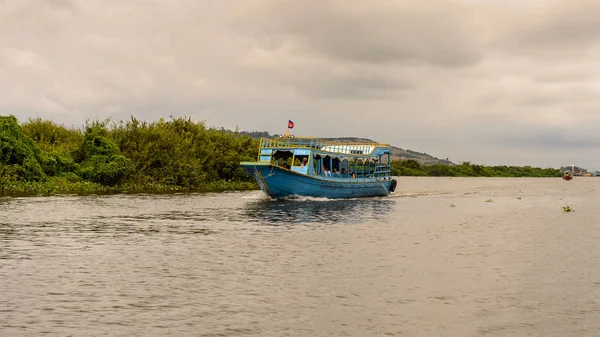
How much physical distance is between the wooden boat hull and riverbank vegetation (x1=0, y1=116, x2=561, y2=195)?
68.8 ft

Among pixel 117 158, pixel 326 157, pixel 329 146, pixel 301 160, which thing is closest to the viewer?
pixel 301 160

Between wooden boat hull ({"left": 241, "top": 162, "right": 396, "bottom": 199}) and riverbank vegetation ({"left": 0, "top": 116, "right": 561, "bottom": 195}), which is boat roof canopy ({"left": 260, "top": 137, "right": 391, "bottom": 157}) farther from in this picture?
riverbank vegetation ({"left": 0, "top": 116, "right": 561, "bottom": 195})

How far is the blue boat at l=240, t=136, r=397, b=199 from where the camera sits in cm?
5584

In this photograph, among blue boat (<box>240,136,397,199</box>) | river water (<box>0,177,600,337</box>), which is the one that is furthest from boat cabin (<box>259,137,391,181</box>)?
river water (<box>0,177,600,337</box>)

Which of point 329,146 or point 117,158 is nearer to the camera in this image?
point 329,146

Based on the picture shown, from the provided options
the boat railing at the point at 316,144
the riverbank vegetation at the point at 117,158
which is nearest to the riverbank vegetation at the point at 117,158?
the riverbank vegetation at the point at 117,158

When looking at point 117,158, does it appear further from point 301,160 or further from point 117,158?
point 301,160

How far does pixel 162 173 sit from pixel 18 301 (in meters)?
64.0

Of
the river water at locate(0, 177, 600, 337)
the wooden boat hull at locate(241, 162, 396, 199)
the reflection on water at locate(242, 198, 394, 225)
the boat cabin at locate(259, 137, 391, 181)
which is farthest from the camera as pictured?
the boat cabin at locate(259, 137, 391, 181)

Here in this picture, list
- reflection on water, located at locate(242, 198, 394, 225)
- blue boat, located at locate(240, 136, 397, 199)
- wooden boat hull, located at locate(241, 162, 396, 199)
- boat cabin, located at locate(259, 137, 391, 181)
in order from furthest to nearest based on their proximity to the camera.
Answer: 1. boat cabin, located at locate(259, 137, 391, 181)
2. blue boat, located at locate(240, 136, 397, 199)
3. wooden boat hull, located at locate(241, 162, 396, 199)
4. reflection on water, located at locate(242, 198, 394, 225)

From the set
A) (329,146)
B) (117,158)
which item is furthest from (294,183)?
(117,158)

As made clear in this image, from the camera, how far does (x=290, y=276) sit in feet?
74.2

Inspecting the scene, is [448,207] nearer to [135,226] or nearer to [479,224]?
[479,224]

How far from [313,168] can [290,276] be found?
35.4 metres
